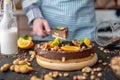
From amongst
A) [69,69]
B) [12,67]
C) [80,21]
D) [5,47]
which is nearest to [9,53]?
[5,47]

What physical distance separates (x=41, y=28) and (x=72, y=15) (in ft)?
1.00

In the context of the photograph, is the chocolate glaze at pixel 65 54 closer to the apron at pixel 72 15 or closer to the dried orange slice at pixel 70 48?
the dried orange slice at pixel 70 48

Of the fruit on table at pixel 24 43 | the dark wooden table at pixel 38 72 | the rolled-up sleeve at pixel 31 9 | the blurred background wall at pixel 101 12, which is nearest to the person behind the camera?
the dark wooden table at pixel 38 72

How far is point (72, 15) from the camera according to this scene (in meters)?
1.80

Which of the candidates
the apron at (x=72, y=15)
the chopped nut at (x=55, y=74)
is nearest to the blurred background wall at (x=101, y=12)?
the apron at (x=72, y=15)

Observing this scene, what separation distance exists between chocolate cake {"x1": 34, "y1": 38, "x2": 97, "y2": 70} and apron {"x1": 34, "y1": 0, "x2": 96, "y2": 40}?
548 mm

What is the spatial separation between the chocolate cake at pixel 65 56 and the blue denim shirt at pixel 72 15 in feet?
1.78

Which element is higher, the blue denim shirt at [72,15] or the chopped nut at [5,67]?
the blue denim shirt at [72,15]

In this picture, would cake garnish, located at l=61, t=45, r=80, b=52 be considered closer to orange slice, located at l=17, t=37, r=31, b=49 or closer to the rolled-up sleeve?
orange slice, located at l=17, t=37, r=31, b=49

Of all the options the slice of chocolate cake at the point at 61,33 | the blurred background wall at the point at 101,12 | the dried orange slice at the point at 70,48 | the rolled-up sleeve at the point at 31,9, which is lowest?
the blurred background wall at the point at 101,12

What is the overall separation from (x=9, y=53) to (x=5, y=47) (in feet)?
0.10

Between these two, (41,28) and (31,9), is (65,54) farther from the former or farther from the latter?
(31,9)

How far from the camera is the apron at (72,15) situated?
1.80 m

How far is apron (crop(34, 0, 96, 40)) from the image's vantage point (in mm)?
1798
